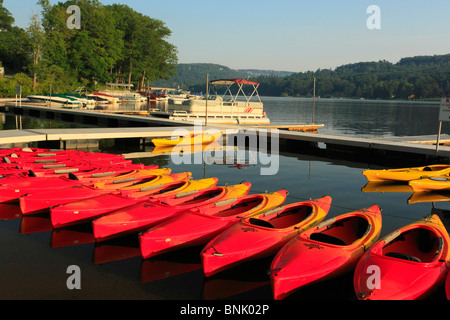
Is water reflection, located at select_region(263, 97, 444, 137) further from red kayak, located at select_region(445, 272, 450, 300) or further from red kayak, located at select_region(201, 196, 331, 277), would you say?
red kayak, located at select_region(445, 272, 450, 300)

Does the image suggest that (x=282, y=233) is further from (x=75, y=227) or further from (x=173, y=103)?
(x=173, y=103)

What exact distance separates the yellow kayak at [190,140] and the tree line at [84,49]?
136 feet

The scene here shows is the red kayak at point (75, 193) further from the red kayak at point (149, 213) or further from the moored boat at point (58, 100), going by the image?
the moored boat at point (58, 100)

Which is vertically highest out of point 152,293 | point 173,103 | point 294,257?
point 173,103

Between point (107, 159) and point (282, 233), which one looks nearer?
point (282, 233)

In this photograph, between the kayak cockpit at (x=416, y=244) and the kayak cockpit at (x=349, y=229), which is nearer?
the kayak cockpit at (x=416, y=244)

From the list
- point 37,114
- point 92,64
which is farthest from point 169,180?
point 92,64

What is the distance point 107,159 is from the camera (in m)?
18.4

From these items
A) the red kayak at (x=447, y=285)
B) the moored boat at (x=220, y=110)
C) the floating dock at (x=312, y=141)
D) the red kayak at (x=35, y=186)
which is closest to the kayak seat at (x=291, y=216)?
the red kayak at (x=447, y=285)

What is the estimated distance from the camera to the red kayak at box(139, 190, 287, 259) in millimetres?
9047

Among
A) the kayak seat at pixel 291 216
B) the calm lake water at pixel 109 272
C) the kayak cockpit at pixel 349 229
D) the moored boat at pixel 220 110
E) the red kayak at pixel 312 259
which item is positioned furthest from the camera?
the moored boat at pixel 220 110

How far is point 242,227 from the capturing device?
9219 millimetres

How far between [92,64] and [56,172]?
87.1m

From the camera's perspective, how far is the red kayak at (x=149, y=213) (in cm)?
995
